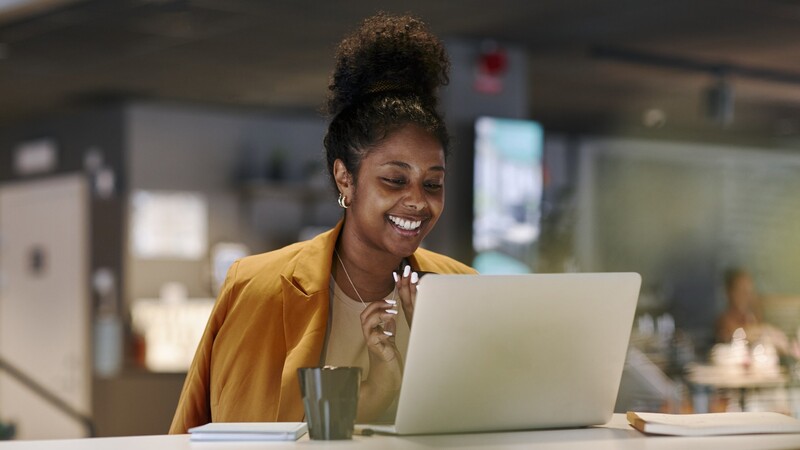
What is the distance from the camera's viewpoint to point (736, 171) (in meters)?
11.7

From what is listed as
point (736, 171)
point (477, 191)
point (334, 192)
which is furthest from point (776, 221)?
point (334, 192)

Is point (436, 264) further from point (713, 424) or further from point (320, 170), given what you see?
point (320, 170)

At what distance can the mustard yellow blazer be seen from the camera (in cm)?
204

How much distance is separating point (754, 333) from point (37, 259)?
554 centimetres

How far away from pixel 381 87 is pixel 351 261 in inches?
13.2

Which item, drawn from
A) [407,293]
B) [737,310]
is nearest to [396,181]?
[407,293]

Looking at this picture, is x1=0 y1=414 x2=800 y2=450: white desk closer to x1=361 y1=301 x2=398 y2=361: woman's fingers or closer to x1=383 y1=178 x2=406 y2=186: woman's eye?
x1=361 y1=301 x2=398 y2=361: woman's fingers

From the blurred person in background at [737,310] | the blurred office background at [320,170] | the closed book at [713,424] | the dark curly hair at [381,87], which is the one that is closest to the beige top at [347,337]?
the dark curly hair at [381,87]

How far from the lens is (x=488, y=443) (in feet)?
5.15

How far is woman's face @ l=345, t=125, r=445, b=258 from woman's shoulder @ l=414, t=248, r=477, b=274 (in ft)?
0.42

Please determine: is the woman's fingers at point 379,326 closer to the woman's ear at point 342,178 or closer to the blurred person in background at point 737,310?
the woman's ear at point 342,178

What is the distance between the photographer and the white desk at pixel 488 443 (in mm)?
1498

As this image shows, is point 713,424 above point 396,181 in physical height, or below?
below

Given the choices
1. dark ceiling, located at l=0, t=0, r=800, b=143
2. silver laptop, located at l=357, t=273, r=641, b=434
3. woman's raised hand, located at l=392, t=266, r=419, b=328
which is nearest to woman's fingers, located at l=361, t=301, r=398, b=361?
woman's raised hand, located at l=392, t=266, r=419, b=328
